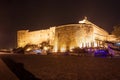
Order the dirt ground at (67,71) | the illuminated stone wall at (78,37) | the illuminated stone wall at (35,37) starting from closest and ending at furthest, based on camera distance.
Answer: the dirt ground at (67,71) < the illuminated stone wall at (78,37) < the illuminated stone wall at (35,37)

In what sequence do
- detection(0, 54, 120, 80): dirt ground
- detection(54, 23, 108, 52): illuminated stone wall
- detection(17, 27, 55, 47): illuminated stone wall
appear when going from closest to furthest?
detection(0, 54, 120, 80): dirt ground
detection(54, 23, 108, 52): illuminated stone wall
detection(17, 27, 55, 47): illuminated stone wall

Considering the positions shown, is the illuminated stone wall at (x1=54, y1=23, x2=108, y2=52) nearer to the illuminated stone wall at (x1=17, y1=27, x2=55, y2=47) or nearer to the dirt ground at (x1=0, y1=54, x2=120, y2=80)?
the illuminated stone wall at (x1=17, y1=27, x2=55, y2=47)

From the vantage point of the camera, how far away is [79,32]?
132 ft

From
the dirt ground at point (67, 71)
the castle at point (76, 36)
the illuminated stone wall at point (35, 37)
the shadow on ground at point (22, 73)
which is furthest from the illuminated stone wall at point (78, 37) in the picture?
the shadow on ground at point (22, 73)

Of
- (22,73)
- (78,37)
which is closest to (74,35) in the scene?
(78,37)

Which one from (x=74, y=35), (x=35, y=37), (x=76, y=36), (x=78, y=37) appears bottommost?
(x=78, y=37)

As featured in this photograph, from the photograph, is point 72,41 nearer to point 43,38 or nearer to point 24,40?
point 43,38

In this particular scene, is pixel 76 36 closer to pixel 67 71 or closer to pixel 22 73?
pixel 67 71

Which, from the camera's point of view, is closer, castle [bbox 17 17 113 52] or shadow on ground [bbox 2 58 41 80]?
shadow on ground [bbox 2 58 41 80]

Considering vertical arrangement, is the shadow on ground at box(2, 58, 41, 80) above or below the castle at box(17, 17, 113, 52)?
below

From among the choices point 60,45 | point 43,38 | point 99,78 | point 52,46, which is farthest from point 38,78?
point 43,38

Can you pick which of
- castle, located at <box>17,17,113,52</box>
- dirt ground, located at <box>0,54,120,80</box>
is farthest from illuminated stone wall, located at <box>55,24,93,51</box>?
dirt ground, located at <box>0,54,120,80</box>

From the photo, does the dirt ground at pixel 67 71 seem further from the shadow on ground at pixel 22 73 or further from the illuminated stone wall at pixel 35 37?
the illuminated stone wall at pixel 35 37

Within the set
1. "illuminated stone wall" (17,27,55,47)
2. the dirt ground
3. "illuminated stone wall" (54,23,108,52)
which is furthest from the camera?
"illuminated stone wall" (17,27,55,47)
